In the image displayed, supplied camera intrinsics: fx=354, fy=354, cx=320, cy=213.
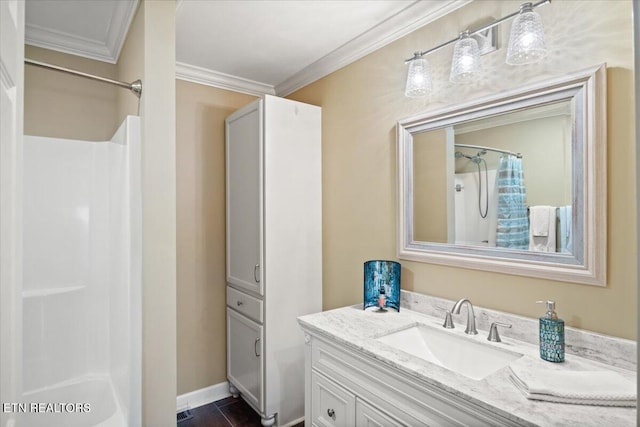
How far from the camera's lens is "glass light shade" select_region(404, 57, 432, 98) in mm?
1758

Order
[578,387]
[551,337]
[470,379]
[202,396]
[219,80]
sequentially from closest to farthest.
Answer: [578,387] < [470,379] < [551,337] < [202,396] < [219,80]

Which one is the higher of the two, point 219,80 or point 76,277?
point 219,80

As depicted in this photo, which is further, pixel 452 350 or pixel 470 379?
pixel 452 350

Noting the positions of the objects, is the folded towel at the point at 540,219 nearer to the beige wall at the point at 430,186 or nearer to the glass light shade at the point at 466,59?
the beige wall at the point at 430,186

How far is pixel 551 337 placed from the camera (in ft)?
4.11

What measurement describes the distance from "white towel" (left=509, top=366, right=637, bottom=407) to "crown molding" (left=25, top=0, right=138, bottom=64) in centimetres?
232

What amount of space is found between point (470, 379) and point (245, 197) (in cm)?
176

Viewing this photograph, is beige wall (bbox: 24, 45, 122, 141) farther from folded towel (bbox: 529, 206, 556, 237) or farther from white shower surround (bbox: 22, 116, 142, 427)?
folded towel (bbox: 529, 206, 556, 237)

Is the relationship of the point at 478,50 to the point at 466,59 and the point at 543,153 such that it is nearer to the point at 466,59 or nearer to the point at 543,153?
the point at 466,59

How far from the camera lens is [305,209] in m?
2.43

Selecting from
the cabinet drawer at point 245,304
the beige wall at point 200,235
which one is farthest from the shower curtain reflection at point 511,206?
the beige wall at point 200,235

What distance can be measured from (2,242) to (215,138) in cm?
220

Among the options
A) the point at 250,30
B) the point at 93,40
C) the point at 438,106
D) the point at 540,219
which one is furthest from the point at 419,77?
the point at 93,40

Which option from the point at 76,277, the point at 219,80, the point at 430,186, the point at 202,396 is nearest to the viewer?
the point at 430,186
